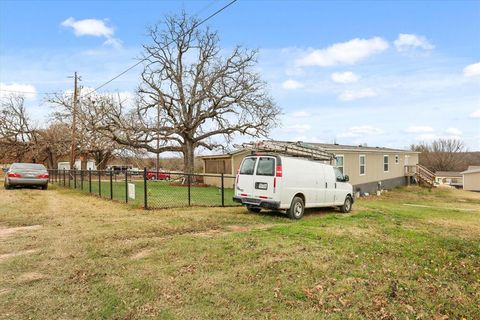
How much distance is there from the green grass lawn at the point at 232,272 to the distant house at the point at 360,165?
57.6 feet

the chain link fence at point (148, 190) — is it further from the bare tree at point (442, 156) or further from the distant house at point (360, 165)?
the bare tree at point (442, 156)

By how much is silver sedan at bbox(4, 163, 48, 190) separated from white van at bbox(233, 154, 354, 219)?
12.9m

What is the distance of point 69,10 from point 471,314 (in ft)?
57.4

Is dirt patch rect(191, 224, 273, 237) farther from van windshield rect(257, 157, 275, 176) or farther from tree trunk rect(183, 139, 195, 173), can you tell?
tree trunk rect(183, 139, 195, 173)

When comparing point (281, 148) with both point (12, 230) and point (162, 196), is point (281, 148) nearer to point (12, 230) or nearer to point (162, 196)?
point (162, 196)

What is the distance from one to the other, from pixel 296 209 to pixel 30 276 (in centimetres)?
722

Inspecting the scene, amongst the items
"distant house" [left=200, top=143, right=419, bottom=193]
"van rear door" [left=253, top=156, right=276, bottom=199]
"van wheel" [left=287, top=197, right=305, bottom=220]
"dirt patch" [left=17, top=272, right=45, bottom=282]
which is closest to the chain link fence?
"distant house" [left=200, top=143, right=419, bottom=193]

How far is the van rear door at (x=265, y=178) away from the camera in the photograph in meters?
9.82

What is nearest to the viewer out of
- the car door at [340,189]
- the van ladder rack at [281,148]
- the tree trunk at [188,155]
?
the van ladder rack at [281,148]

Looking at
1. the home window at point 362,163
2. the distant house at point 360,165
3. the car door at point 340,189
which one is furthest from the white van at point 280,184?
the home window at point 362,163

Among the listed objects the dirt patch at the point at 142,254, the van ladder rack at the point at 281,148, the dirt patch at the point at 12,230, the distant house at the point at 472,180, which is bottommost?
the distant house at the point at 472,180

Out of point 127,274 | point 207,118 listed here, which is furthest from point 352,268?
point 207,118

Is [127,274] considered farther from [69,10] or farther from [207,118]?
[207,118]

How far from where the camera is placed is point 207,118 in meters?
29.0
